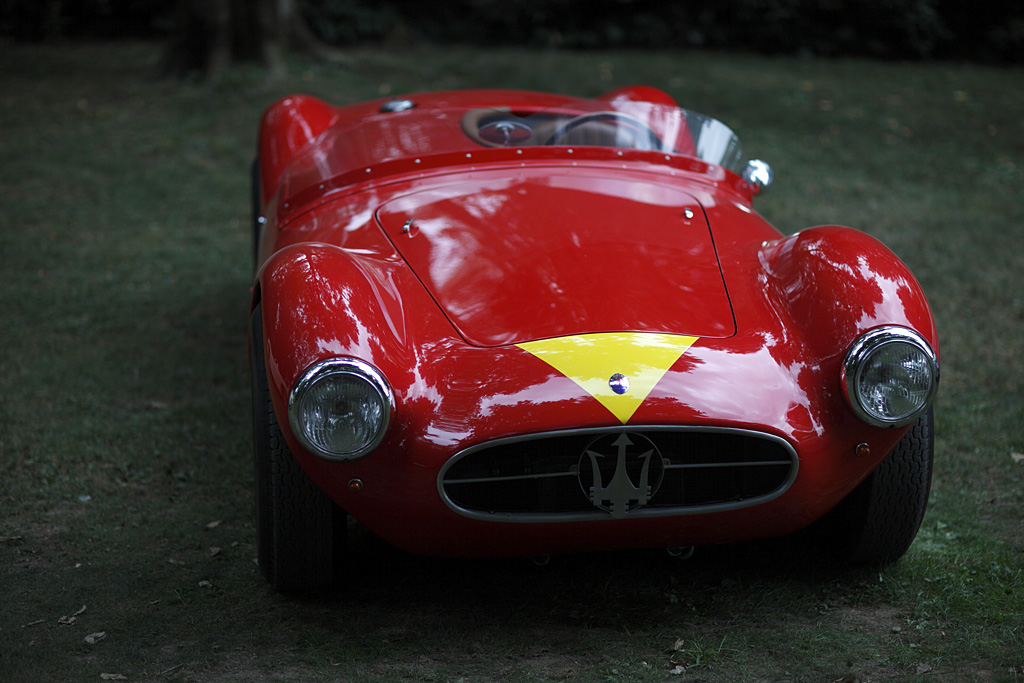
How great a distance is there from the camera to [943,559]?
3.00m

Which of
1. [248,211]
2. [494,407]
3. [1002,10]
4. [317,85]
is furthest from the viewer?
[1002,10]

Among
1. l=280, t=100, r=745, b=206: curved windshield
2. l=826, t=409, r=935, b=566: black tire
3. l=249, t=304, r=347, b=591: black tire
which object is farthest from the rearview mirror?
l=249, t=304, r=347, b=591: black tire

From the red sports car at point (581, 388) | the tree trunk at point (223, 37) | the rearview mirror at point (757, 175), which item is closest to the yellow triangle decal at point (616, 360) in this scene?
the red sports car at point (581, 388)

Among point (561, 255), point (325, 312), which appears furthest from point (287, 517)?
point (561, 255)

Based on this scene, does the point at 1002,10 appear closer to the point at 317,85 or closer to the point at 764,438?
the point at 317,85

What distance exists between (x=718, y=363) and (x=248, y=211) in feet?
16.2

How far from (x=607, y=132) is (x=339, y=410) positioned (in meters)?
1.83

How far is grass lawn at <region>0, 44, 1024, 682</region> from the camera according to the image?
2574 mm

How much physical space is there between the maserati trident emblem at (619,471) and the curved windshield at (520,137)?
1523 millimetres

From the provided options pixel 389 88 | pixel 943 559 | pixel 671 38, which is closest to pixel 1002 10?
pixel 671 38

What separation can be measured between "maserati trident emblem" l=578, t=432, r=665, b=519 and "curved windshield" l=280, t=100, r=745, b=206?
1523 mm

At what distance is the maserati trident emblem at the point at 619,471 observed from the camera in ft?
7.97

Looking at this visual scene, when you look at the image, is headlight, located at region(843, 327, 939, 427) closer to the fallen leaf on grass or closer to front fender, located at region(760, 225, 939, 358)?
front fender, located at region(760, 225, 939, 358)

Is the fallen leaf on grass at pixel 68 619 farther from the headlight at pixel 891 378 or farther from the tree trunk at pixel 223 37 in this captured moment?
the tree trunk at pixel 223 37
